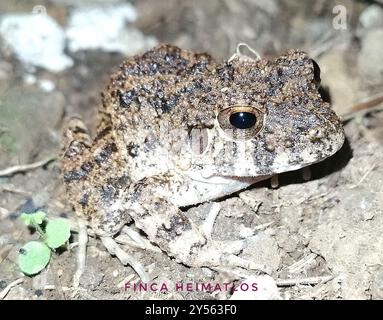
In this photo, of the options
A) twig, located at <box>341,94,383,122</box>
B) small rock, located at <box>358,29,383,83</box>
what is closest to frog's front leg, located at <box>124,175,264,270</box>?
twig, located at <box>341,94,383,122</box>

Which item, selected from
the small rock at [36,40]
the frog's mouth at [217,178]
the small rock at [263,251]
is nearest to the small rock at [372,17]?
the frog's mouth at [217,178]

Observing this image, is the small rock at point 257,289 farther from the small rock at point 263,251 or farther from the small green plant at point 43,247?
the small green plant at point 43,247

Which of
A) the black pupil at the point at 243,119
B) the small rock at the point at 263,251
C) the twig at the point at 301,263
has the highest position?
the black pupil at the point at 243,119

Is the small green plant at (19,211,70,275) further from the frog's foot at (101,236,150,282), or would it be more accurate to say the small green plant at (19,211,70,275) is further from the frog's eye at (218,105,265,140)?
the frog's eye at (218,105,265,140)

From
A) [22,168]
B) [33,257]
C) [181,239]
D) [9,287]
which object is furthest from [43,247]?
[22,168]
